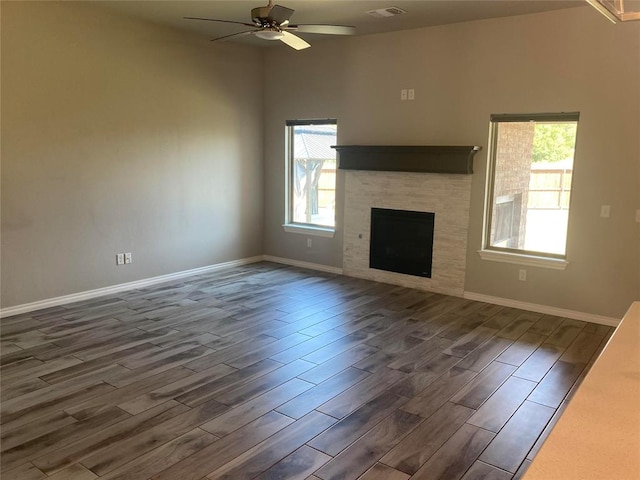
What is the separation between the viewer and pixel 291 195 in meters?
7.01

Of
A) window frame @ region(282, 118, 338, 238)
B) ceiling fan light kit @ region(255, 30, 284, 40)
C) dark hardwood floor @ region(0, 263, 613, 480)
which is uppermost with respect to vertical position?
ceiling fan light kit @ region(255, 30, 284, 40)

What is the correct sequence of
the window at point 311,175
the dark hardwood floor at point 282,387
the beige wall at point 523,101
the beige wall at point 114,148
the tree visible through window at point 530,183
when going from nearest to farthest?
the dark hardwood floor at point 282,387, the beige wall at point 523,101, the beige wall at point 114,148, the tree visible through window at point 530,183, the window at point 311,175

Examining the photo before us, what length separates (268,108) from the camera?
6906 mm

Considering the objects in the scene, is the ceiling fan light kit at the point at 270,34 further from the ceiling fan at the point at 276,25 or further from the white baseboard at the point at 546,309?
the white baseboard at the point at 546,309

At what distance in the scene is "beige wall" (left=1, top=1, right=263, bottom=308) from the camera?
Answer: 4602 millimetres

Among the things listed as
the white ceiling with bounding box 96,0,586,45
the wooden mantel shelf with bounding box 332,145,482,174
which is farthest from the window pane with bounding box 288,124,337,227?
the white ceiling with bounding box 96,0,586,45

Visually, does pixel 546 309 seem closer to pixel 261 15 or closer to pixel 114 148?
pixel 261 15

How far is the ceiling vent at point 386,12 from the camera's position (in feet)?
15.5

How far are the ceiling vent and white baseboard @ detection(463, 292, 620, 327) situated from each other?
9.92ft

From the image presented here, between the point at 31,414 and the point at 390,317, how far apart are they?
3.05 meters

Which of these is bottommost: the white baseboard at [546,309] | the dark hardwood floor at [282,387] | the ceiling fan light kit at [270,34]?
the dark hardwood floor at [282,387]

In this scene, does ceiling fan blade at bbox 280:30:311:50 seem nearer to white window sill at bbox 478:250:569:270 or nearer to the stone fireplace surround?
the stone fireplace surround

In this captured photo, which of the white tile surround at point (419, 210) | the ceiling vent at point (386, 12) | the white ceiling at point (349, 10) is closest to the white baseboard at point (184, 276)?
the white tile surround at point (419, 210)

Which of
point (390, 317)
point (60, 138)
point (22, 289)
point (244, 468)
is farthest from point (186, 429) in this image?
point (60, 138)
